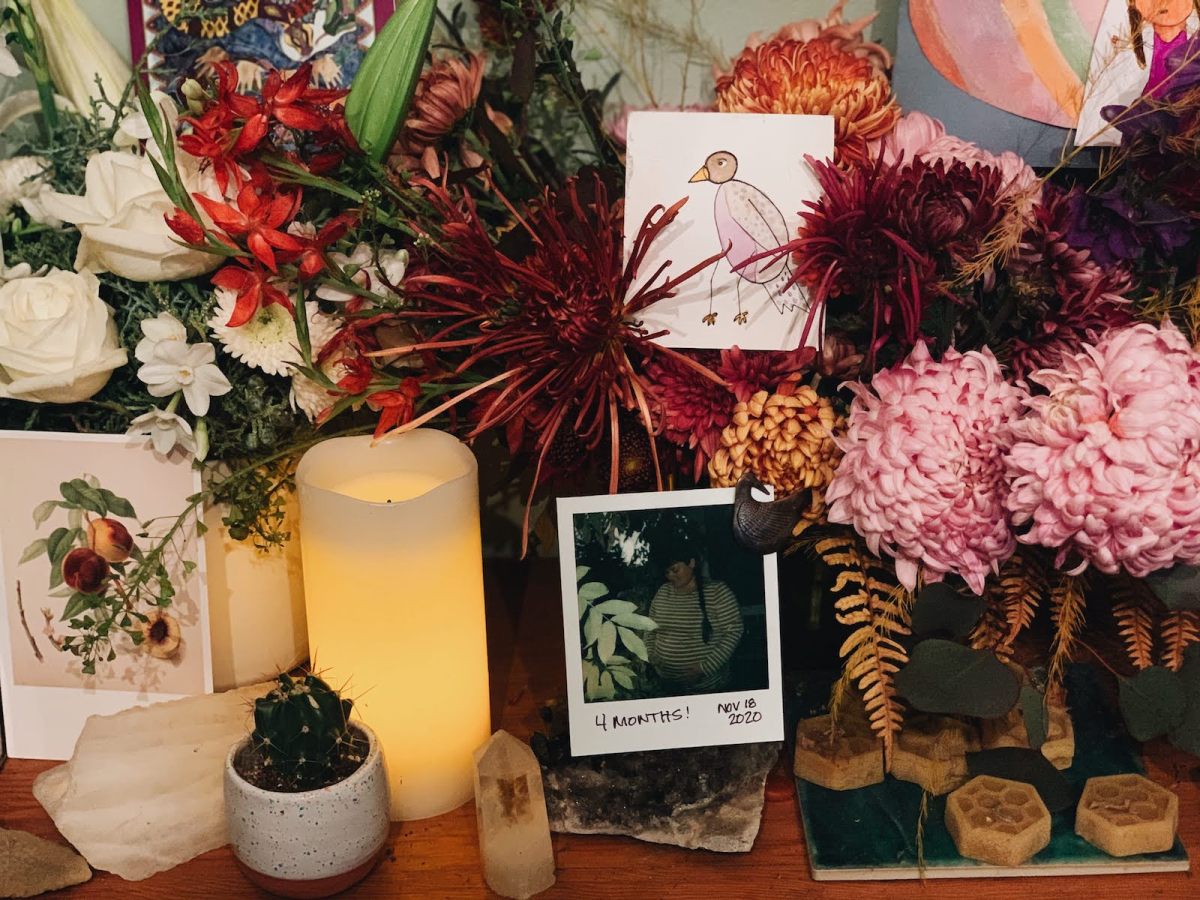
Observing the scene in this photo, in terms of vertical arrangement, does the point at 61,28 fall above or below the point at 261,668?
above

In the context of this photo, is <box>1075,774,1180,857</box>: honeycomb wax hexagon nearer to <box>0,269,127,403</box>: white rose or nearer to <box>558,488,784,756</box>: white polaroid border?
<box>558,488,784,756</box>: white polaroid border

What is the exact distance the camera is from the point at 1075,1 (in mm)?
856

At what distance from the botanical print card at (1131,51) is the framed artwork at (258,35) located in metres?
0.58

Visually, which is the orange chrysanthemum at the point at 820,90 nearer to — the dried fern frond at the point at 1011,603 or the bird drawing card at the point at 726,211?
the bird drawing card at the point at 726,211

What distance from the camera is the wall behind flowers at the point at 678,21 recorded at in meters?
0.97

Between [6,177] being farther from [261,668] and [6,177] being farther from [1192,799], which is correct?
[1192,799]

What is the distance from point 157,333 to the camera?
775 millimetres

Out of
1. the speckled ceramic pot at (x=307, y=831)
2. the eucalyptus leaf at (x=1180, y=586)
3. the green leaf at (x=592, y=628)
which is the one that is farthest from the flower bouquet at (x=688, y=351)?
the speckled ceramic pot at (x=307, y=831)

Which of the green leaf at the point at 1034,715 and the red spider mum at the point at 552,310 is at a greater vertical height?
the red spider mum at the point at 552,310

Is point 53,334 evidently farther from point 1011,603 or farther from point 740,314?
point 1011,603

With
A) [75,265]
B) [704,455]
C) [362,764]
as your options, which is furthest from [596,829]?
[75,265]

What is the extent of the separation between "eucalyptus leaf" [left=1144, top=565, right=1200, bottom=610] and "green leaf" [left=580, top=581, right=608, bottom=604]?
376mm

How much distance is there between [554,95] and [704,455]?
1.31 feet

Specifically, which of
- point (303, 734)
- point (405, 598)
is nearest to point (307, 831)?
point (303, 734)
